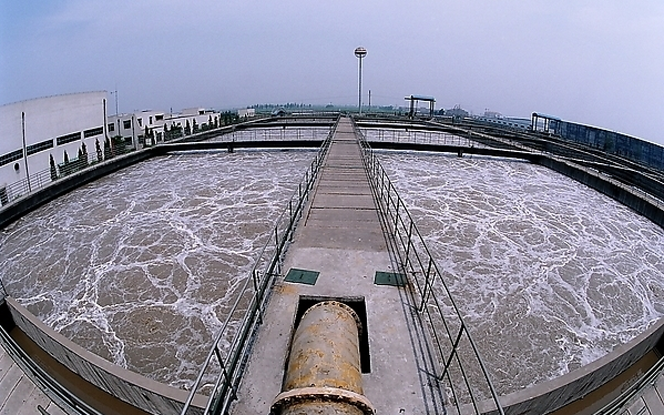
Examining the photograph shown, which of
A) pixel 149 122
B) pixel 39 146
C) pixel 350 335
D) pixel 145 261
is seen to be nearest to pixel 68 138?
pixel 39 146

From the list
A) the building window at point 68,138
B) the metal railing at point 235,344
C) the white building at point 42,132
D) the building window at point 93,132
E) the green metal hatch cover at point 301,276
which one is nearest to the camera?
the metal railing at point 235,344

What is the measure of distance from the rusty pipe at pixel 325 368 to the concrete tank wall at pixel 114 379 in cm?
183

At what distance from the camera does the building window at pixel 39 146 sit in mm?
17881

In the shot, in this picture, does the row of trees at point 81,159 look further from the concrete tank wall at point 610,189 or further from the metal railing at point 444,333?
the concrete tank wall at point 610,189

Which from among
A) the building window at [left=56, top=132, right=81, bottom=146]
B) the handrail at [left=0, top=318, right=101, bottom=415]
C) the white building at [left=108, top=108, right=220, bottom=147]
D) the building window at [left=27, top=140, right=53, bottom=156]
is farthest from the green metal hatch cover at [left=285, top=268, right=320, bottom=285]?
the building window at [left=56, top=132, right=81, bottom=146]

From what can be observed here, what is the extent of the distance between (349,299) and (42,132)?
21.3 metres

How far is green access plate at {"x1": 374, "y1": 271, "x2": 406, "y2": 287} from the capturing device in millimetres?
4879

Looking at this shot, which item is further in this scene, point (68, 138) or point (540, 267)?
point (68, 138)

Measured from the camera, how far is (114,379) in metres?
5.03

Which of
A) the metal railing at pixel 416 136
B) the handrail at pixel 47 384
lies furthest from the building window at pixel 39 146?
the metal railing at pixel 416 136

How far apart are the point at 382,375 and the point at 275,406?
4.15ft

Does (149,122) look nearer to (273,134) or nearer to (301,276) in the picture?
(273,134)

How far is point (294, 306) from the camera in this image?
4.30 metres

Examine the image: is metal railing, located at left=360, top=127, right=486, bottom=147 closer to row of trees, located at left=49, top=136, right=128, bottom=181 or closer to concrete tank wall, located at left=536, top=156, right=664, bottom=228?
concrete tank wall, located at left=536, top=156, right=664, bottom=228
